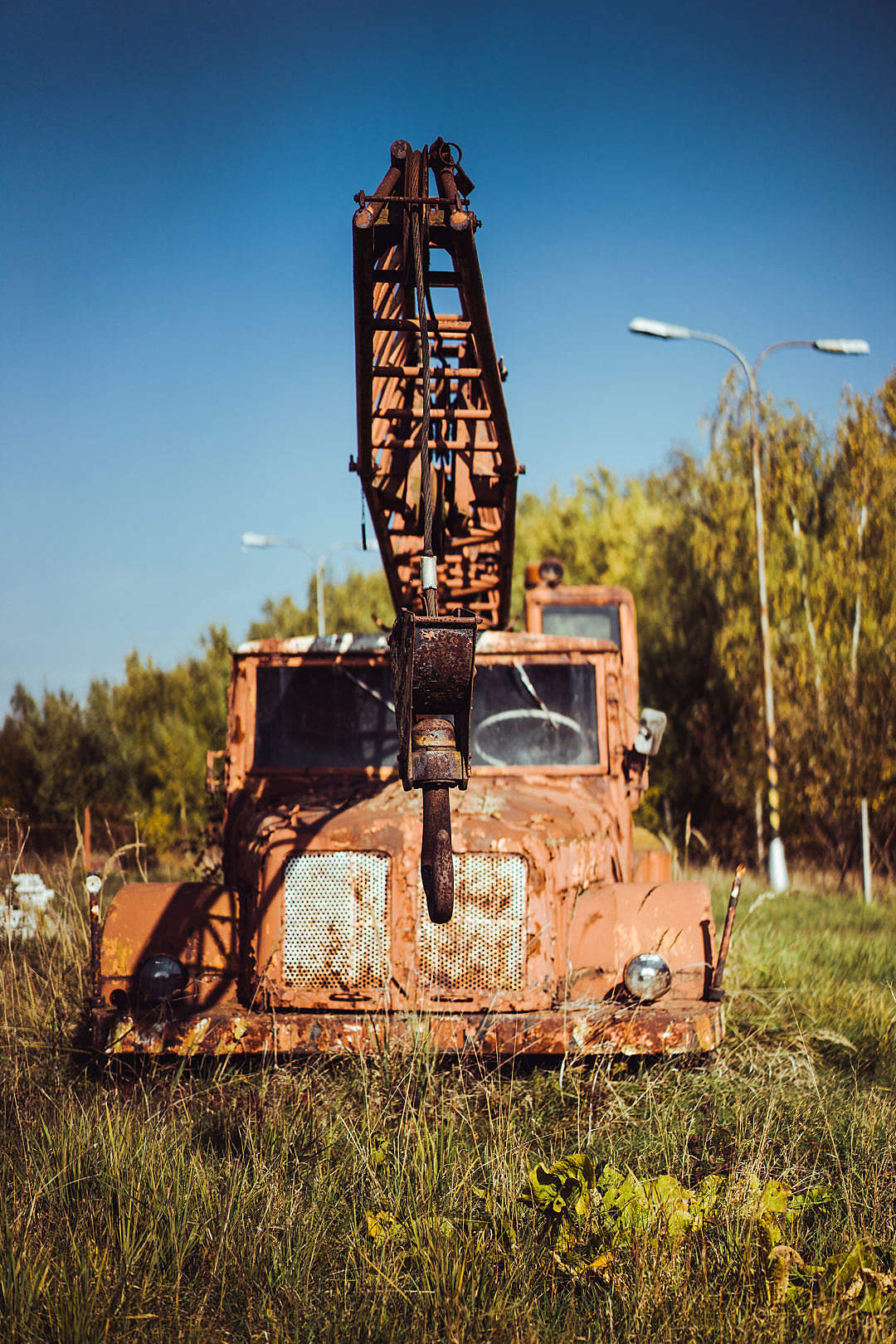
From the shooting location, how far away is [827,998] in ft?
19.8

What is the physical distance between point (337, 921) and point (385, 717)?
4.64 ft

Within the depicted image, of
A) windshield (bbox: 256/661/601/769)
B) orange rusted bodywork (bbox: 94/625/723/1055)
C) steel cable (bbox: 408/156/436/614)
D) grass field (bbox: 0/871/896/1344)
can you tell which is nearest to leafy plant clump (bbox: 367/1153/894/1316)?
grass field (bbox: 0/871/896/1344)

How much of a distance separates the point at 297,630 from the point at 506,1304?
69.4 ft

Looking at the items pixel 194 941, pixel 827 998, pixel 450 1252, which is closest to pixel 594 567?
pixel 827 998

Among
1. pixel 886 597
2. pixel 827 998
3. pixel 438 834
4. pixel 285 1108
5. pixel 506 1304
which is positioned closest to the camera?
pixel 506 1304

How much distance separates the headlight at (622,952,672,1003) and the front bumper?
9cm

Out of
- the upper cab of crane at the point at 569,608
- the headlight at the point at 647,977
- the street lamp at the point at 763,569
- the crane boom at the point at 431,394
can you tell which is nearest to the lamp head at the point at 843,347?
the street lamp at the point at 763,569

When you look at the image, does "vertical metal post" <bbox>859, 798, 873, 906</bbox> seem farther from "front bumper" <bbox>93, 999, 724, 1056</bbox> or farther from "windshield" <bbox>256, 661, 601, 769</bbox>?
"front bumper" <bbox>93, 999, 724, 1056</bbox>

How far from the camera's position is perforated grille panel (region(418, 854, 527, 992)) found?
4.19 meters

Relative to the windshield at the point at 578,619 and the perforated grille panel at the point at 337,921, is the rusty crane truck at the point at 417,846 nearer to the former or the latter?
the perforated grille panel at the point at 337,921

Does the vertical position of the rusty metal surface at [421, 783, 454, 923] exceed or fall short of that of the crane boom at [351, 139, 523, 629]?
it falls short

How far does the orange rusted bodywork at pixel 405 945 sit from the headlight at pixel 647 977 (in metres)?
0.06

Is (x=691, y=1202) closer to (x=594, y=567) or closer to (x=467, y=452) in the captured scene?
(x=467, y=452)

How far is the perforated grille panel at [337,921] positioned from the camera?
4203mm
